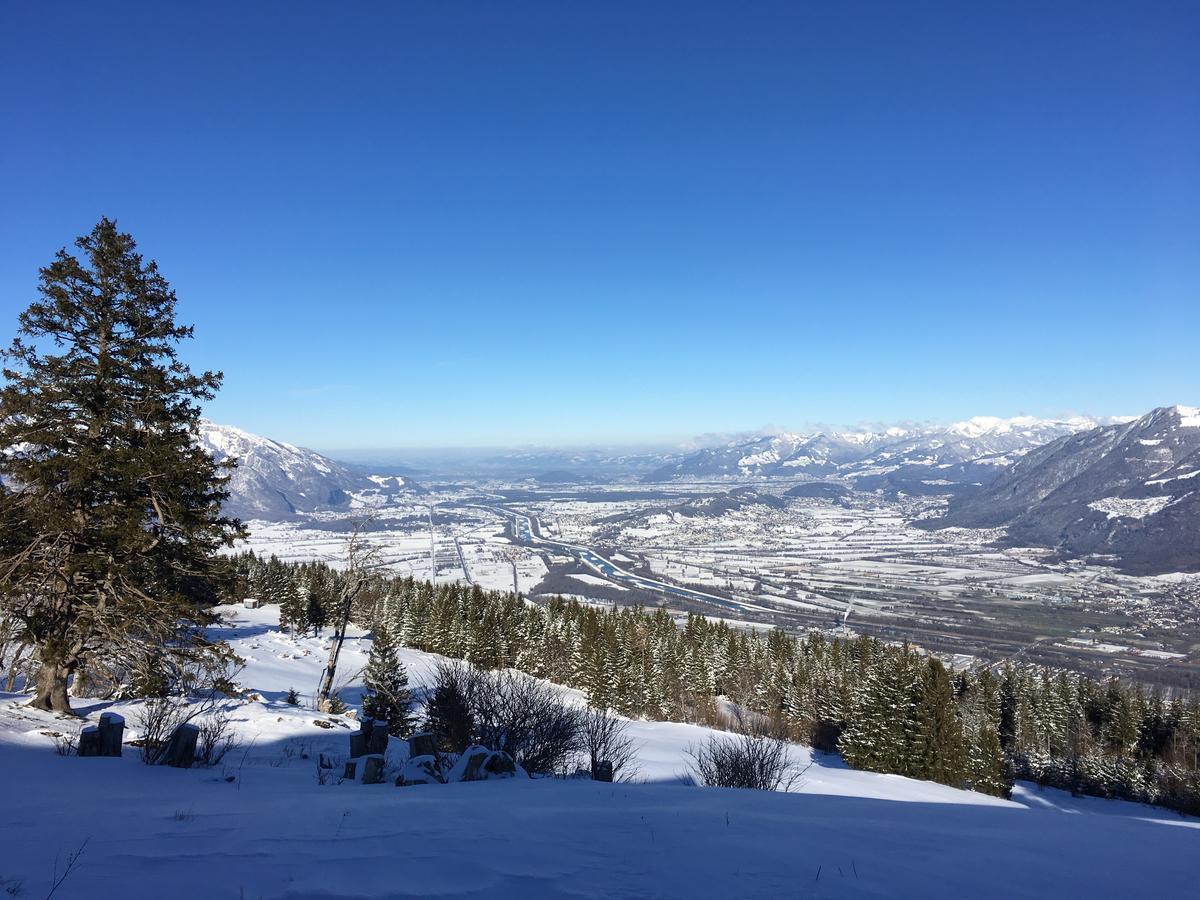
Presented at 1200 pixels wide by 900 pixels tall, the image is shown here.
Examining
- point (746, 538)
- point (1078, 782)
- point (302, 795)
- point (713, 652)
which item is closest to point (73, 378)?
point (302, 795)

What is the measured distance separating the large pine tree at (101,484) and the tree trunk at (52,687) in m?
0.02

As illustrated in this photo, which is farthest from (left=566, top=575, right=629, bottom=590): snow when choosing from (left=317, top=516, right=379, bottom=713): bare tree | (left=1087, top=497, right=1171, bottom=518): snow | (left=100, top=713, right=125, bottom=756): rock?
(left=1087, top=497, right=1171, bottom=518): snow

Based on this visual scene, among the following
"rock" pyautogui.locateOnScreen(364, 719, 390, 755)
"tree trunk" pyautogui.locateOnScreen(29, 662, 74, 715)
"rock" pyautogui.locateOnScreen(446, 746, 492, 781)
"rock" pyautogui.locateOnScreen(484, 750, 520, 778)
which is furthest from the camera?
"tree trunk" pyautogui.locateOnScreen(29, 662, 74, 715)

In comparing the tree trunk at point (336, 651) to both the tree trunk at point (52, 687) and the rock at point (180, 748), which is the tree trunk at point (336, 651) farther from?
the rock at point (180, 748)

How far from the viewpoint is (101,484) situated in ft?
35.1

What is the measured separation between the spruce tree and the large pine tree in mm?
9351

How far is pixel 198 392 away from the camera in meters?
12.2

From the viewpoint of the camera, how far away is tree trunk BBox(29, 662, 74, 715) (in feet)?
33.8

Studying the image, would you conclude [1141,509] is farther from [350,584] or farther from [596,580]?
[350,584]

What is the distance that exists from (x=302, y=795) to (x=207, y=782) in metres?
1.66

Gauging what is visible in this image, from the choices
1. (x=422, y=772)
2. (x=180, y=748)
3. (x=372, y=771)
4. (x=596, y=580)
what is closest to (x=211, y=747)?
(x=180, y=748)

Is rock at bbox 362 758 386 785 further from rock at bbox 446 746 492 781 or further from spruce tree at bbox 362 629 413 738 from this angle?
spruce tree at bbox 362 629 413 738

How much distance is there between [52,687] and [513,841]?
1115cm

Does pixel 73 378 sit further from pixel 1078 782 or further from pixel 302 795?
pixel 1078 782
